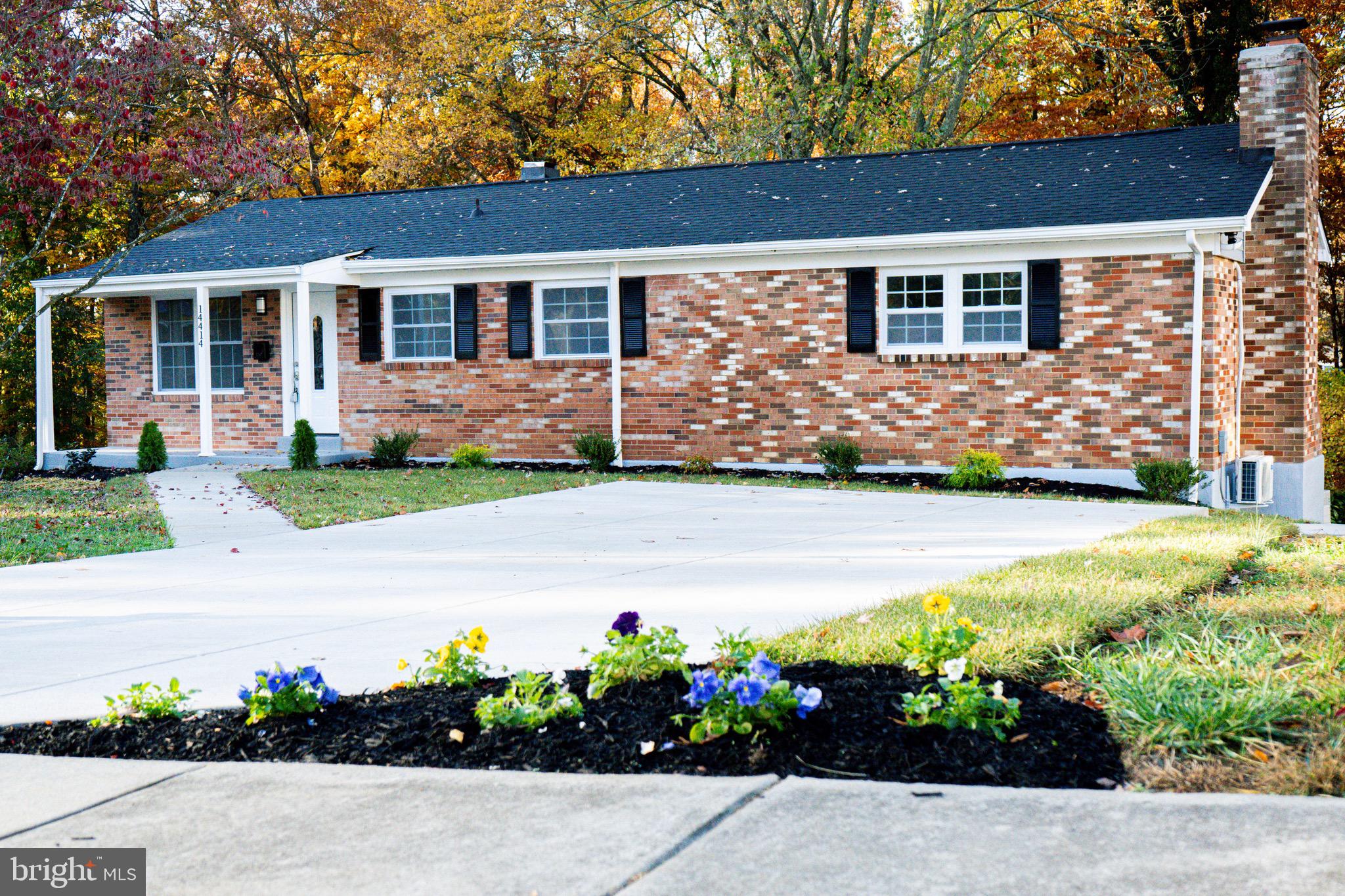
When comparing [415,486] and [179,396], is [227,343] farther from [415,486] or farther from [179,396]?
[415,486]

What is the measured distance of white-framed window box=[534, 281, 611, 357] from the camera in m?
18.3

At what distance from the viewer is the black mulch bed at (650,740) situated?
4012 mm

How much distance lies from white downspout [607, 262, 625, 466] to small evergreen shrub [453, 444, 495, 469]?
1832 millimetres

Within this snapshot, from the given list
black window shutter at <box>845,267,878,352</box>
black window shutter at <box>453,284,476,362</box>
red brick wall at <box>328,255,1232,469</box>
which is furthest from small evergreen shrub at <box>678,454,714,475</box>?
black window shutter at <box>453,284,476,362</box>

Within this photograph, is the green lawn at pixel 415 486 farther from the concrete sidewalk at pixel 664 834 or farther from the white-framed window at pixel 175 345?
the concrete sidewalk at pixel 664 834

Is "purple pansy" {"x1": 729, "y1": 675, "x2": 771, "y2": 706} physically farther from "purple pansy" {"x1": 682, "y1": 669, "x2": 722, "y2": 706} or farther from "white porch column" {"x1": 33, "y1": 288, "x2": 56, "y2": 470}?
"white porch column" {"x1": 33, "y1": 288, "x2": 56, "y2": 470}

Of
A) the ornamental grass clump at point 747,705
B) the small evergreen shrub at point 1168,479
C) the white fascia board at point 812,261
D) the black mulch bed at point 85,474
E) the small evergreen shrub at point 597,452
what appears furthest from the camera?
the black mulch bed at point 85,474

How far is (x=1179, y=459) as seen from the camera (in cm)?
1484

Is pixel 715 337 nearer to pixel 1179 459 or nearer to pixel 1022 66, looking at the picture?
pixel 1179 459

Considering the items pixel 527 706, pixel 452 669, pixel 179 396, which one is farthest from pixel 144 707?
pixel 179 396

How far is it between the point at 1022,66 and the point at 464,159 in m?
13.2

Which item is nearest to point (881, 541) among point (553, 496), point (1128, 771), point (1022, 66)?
point (553, 496)

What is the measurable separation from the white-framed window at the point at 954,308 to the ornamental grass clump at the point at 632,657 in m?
11.7

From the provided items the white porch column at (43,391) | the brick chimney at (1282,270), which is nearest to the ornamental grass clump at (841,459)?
the brick chimney at (1282,270)
